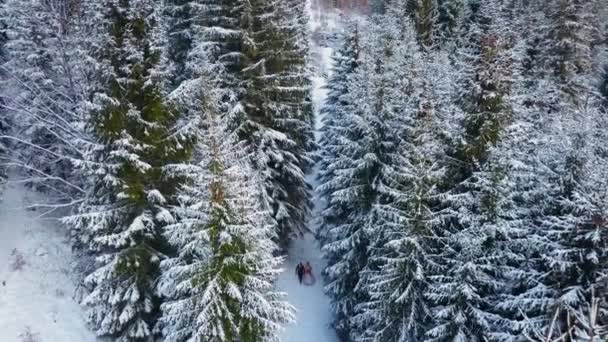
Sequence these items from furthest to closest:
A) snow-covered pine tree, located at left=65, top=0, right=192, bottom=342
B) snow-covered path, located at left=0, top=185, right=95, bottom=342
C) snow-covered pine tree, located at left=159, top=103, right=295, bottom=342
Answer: snow-covered path, located at left=0, top=185, right=95, bottom=342
snow-covered pine tree, located at left=65, top=0, right=192, bottom=342
snow-covered pine tree, located at left=159, top=103, right=295, bottom=342

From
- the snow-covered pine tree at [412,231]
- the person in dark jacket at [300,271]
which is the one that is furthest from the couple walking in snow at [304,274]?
the snow-covered pine tree at [412,231]

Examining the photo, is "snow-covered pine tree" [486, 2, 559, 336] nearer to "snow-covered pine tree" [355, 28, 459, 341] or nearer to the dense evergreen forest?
the dense evergreen forest

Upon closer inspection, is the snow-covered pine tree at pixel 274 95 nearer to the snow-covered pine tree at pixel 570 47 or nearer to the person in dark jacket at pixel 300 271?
the person in dark jacket at pixel 300 271

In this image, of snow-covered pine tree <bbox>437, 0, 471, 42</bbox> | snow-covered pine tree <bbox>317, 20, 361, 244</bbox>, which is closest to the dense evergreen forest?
snow-covered pine tree <bbox>317, 20, 361, 244</bbox>

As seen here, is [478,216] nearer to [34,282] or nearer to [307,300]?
[307,300]

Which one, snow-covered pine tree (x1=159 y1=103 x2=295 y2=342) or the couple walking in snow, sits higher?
snow-covered pine tree (x1=159 y1=103 x2=295 y2=342)
